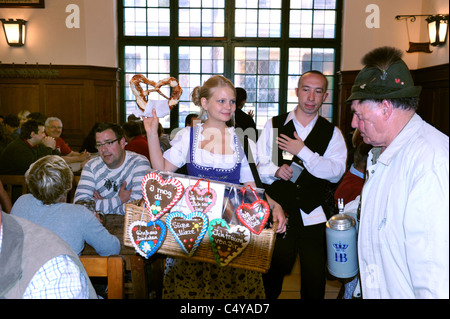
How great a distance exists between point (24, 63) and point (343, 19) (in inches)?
229

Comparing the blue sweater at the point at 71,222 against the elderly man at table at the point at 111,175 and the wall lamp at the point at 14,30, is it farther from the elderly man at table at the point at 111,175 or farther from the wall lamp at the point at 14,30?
the wall lamp at the point at 14,30

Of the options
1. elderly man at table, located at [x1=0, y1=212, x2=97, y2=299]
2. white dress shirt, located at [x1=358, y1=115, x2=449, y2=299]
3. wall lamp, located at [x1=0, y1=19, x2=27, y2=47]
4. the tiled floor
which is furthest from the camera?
wall lamp, located at [x1=0, y1=19, x2=27, y2=47]

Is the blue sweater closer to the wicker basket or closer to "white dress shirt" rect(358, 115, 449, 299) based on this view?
the wicker basket

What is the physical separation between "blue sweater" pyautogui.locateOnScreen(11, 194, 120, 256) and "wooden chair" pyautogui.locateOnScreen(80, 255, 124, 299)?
47 cm

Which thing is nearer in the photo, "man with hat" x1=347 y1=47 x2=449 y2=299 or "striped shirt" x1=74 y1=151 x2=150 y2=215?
"man with hat" x1=347 y1=47 x2=449 y2=299

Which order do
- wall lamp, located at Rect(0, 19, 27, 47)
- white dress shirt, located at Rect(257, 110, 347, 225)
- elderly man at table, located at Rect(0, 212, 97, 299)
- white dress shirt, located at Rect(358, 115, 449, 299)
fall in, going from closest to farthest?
elderly man at table, located at Rect(0, 212, 97, 299) → white dress shirt, located at Rect(358, 115, 449, 299) → white dress shirt, located at Rect(257, 110, 347, 225) → wall lamp, located at Rect(0, 19, 27, 47)

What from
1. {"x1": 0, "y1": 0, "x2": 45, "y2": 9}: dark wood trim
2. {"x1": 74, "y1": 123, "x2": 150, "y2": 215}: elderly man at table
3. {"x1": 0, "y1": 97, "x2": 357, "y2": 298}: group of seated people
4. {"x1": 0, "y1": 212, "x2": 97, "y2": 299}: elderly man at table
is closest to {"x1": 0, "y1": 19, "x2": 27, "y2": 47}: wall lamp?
{"x1": 0, "y1": 0, "x2": 45, "y2": 9}: dark wood trim

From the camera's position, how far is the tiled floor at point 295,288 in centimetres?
332

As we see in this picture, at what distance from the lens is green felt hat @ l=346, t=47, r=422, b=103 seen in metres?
1.34

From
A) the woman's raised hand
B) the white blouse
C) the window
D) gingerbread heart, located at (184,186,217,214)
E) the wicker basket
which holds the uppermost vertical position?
the window

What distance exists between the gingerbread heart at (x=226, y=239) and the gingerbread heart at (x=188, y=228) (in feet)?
0.14

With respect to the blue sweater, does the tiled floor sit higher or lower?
lower

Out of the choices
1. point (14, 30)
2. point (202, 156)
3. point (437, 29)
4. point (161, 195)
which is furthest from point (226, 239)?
point (14, 30)
